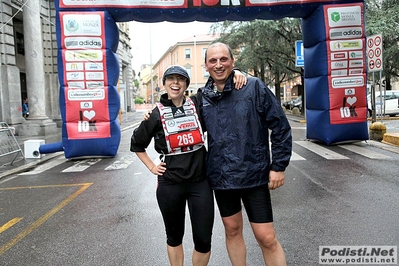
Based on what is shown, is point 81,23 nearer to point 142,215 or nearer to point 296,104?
point 142,215

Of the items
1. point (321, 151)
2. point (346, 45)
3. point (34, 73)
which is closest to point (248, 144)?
point (321, 151)

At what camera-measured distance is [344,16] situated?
381 inches

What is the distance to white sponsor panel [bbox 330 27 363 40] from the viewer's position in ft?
31.9

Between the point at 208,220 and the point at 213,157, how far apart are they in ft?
1.62

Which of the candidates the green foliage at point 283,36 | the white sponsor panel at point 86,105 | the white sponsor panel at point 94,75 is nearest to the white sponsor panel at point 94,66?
the white sponsor panel at point 94,75

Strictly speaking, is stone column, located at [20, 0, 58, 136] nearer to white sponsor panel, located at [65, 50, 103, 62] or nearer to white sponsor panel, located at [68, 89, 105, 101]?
white sponsor panel, located at [68, 89, 105, 101]

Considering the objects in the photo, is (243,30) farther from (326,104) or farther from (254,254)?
(254,254)

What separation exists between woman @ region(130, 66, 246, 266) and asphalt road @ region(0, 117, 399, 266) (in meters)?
0.73

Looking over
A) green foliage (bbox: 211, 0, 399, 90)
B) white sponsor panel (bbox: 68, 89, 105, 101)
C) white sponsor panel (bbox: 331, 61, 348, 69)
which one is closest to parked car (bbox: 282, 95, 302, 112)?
green foliage (bbox: 211, 0, 399, 90)

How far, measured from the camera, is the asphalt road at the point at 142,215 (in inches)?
139

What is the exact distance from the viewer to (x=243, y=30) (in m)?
24.6

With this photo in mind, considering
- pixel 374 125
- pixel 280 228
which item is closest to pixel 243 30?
pixel 374 125

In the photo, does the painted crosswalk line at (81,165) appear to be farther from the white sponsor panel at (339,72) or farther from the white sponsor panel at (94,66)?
the white sponsor panel at (339,72)

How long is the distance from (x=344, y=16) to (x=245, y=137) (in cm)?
872
